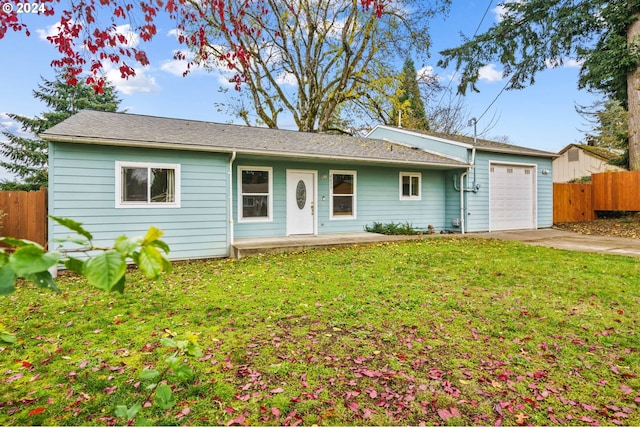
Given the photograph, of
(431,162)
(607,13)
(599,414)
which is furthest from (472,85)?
(599,414)

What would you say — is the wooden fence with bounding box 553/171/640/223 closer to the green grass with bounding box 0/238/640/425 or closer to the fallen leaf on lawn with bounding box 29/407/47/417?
the green grass with bounding box 0/238/640/425

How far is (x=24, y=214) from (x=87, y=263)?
8.51 metres

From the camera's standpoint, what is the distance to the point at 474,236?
11.0m

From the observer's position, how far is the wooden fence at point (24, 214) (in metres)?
7.20

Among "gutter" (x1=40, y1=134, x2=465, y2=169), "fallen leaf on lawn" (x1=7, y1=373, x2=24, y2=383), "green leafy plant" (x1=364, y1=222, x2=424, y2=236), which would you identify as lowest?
"fallen leaf on lawn" (x1=7, y1=373, x2=24, y2=383)

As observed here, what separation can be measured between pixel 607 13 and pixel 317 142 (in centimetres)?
1170

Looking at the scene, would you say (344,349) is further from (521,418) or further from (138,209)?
(138,209)

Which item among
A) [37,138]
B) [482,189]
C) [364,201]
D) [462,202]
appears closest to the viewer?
[364,201]

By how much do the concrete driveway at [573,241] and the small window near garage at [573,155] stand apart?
60.8 feet

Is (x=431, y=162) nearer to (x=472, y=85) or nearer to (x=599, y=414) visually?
(x=472, y=85)

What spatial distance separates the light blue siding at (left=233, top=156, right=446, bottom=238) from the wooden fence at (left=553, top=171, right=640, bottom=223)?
5975mm

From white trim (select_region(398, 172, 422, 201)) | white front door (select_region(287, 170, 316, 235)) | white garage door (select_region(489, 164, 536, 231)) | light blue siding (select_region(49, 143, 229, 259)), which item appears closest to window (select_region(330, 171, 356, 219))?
white front door (select_region(287, 170, 316, 235))

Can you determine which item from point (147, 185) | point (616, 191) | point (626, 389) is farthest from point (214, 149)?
point (616, 191)

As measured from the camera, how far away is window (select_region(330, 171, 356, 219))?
10.7m
